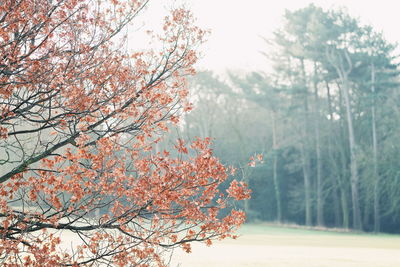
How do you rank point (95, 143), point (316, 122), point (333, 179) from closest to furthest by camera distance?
1. point (95, 143)
2. point (333, 179)
3. point (316, 122)

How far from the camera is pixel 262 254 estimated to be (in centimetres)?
1869

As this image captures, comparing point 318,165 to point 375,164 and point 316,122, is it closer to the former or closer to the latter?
point 316,122

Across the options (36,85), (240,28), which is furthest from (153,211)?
(240,28)

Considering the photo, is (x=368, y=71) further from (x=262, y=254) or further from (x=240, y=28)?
(x=262, y=254)

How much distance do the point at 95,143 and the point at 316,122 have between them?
108 ft

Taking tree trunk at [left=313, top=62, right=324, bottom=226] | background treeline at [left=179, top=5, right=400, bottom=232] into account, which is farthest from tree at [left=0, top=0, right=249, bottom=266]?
tree trunk at [left=313, top=62, right=324, bottom=226]

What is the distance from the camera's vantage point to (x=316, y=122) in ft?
123

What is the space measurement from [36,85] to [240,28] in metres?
41.8

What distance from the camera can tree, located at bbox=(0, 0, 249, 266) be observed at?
539 cm

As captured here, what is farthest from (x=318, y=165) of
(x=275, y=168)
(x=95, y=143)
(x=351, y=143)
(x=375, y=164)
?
(x=95, y=143)

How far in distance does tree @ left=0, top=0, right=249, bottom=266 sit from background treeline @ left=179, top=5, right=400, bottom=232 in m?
27.9

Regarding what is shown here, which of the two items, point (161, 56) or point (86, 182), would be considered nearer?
point (86, 182)

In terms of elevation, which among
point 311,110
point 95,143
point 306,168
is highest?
point 311,110

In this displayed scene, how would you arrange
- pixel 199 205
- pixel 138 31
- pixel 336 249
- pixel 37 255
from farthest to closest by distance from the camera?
pixel 336 249
pixel 138 31
pixel 199 205
pixel 37 255
